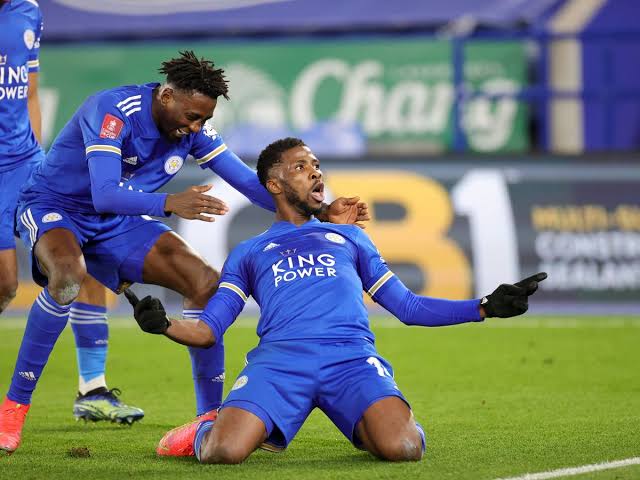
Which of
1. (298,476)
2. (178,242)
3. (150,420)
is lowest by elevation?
(150,420)

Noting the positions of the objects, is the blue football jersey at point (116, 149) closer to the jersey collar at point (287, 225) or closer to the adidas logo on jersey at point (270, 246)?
the jersey collar at point (287, 225)

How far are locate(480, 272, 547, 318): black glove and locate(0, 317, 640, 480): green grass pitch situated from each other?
653 mm

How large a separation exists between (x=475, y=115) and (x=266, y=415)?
12.0m

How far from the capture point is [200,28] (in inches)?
650

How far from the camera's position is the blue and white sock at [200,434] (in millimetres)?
5641

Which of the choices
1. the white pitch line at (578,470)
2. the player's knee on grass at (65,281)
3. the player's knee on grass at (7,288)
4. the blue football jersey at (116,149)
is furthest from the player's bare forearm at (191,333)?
the player's knee on grass at (7,288)

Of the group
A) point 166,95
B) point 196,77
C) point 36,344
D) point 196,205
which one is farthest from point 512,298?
point 36,344

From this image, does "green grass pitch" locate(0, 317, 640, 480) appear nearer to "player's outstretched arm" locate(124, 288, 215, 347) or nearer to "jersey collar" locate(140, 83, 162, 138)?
"player's outstretched arm" locate(124, 288, 215, 347)

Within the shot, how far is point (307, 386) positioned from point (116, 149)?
5.04 feet

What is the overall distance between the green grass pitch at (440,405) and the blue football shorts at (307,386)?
7.7 inches

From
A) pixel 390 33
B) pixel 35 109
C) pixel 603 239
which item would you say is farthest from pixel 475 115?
pixel 35 109

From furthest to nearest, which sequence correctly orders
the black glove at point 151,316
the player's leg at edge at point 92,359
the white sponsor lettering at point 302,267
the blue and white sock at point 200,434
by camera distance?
the player's leg at edge at point 92,359 < the white sponsor lettering at point 302,267 < the blue and white sock at point 200,434 < the black glove at point 151,316

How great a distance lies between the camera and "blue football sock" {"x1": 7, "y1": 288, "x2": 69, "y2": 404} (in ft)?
20.7

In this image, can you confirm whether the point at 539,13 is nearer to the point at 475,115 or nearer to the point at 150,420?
the point at 475,115
